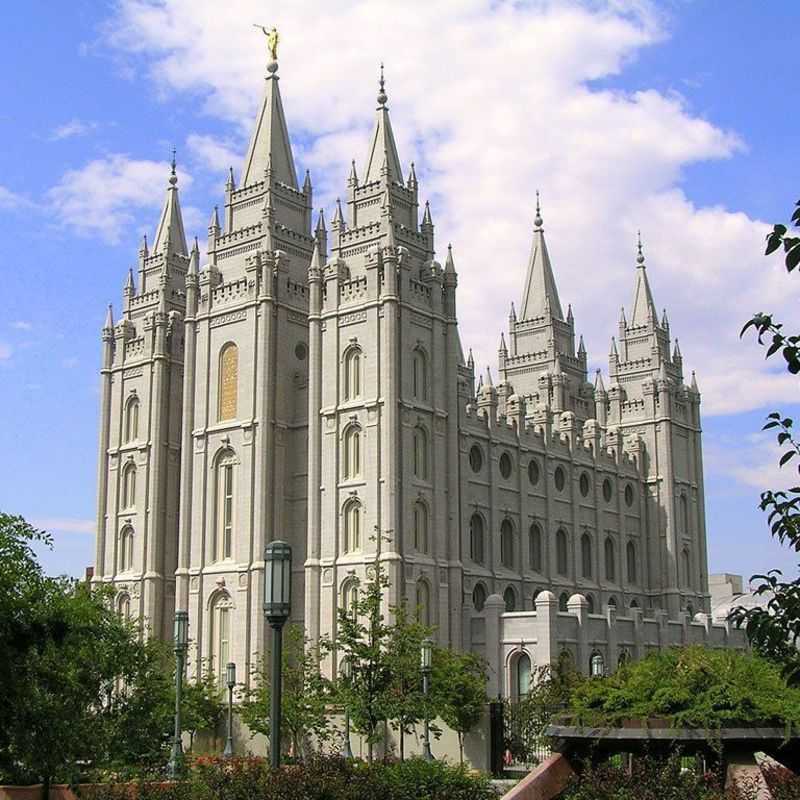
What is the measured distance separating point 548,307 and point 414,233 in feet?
66.3

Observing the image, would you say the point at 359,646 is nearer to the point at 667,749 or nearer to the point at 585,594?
the point at 667,749

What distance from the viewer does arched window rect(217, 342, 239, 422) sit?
5197 cm

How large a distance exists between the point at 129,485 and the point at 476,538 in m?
17.0

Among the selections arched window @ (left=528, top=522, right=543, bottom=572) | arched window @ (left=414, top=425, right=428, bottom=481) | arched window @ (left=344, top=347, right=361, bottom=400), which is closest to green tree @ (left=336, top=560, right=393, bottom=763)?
arched window @ (left=414, top=425, right=428, bottom=481)

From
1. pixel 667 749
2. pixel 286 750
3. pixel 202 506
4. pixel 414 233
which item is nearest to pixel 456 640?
pixel 286 750

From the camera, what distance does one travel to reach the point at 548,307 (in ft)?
231

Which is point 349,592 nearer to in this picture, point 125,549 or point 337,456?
point 337,456

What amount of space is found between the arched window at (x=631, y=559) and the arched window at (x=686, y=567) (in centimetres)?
292

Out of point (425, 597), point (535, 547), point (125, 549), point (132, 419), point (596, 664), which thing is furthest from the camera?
point (132, 419)

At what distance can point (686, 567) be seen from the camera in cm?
6625

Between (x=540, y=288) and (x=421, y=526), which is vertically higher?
(x=540, y=288)

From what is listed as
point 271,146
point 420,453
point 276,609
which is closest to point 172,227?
point 271,146

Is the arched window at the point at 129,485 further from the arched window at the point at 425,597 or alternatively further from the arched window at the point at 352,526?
the arched window at the point at 425,597

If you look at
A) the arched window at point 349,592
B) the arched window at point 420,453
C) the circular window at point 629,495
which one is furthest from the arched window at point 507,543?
the circular window at point 629,495
